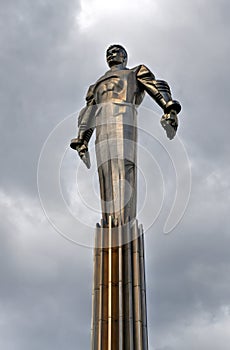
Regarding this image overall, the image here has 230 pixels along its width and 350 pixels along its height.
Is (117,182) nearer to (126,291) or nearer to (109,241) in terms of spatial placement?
(109,241)

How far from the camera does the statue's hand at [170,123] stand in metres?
20.5

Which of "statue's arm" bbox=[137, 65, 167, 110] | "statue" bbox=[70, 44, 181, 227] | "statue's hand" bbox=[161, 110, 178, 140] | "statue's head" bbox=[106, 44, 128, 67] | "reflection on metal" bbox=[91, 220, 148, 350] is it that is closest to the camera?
"reflection on metal" bbox=[91, 220, 148, 350]

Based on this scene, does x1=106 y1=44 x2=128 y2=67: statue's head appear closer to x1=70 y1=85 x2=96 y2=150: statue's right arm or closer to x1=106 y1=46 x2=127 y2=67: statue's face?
x1=106 y1=46 x2=127 y2=67: statue's face

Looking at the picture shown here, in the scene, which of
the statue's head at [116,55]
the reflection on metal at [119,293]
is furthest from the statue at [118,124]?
the reflection on metal at [119,293]

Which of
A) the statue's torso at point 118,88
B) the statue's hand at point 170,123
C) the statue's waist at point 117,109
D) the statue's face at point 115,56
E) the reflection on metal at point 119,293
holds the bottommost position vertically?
the reflection on metal at point 119,293

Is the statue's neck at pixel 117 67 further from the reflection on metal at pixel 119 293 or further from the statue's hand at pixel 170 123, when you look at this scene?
the reflection on metal at pixel 119 293

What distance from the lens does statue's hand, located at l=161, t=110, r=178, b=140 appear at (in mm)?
20547

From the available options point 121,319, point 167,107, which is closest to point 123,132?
point 167,107

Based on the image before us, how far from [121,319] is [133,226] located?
3.27 metres

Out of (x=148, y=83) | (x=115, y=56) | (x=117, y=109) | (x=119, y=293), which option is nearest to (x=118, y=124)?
(x=117, y=109)

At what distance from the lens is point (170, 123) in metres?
20.6

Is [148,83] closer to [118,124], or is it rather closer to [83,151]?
[118,124]

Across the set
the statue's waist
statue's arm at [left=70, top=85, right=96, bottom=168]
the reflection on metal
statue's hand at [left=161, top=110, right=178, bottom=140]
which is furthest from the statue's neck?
the reflection on metal

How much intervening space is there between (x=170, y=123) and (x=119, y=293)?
6.44 m
